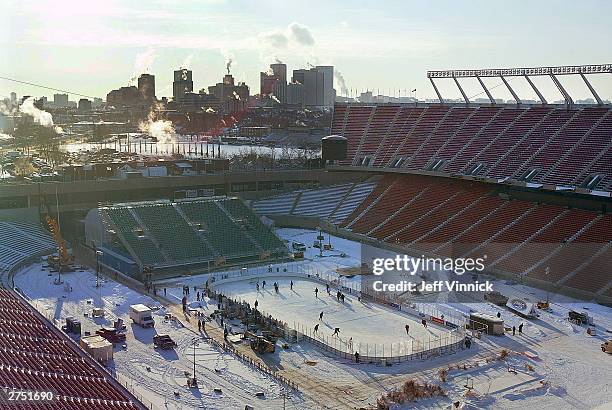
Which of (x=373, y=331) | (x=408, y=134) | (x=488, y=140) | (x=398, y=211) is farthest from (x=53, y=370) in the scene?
(x=408, y=134)

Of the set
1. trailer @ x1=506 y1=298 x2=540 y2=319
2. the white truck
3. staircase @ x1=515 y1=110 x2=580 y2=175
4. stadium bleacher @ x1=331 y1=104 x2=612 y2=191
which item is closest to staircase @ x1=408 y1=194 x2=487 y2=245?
stadium bleacher @ x1=331 y1=104 x2=612 y2=191

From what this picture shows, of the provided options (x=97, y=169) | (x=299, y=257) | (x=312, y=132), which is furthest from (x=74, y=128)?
(x=299, y=257)

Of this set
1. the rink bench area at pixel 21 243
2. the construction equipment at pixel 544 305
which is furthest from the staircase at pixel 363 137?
the construction equipment at pixel 544 305

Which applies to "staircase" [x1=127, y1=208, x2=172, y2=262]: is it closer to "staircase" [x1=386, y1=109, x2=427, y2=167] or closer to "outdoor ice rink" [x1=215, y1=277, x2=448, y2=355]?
"outdoor ice rink" [x1=215, y1=277, x2=448, y2=355]

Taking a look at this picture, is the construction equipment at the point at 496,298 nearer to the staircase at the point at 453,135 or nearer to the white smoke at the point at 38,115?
the staircase at the point at 453,135

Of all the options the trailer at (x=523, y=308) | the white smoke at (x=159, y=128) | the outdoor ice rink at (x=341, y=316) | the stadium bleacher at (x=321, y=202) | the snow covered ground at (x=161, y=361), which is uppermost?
the white smoke at (x=159, y=128)

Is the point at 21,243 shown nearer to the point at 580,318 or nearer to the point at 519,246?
the point at 519,246
